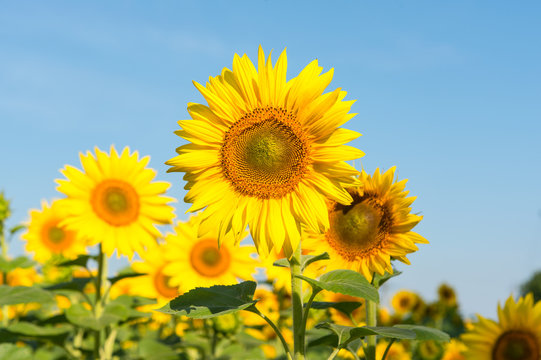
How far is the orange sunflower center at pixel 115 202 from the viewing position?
196 inches

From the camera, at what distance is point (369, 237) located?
2.97 meters

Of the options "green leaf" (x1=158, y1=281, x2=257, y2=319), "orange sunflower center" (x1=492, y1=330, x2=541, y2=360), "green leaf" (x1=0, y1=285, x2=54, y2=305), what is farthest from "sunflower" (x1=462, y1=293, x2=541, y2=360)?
"green leaf" (x1=0, y1=285, x2=54, y2=305)

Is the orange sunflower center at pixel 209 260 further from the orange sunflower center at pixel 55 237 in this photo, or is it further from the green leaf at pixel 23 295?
the orange sunflower center at pixel 55 237

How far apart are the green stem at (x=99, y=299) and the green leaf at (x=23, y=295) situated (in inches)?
14.6

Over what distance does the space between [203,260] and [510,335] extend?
264cm

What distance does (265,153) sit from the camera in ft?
8.66

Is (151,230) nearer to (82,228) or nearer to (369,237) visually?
(82,228)

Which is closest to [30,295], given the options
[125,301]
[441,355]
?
[125,301]

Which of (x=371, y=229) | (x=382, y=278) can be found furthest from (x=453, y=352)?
(x=371, y=229)

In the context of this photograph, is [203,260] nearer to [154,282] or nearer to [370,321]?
[154,282]

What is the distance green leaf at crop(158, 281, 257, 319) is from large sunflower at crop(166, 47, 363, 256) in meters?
0.21

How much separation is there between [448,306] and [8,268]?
667cm

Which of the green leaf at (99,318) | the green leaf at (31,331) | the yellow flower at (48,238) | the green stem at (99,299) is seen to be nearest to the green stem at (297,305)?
the green leaf at (99,318)

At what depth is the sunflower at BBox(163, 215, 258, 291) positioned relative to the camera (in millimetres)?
5316
